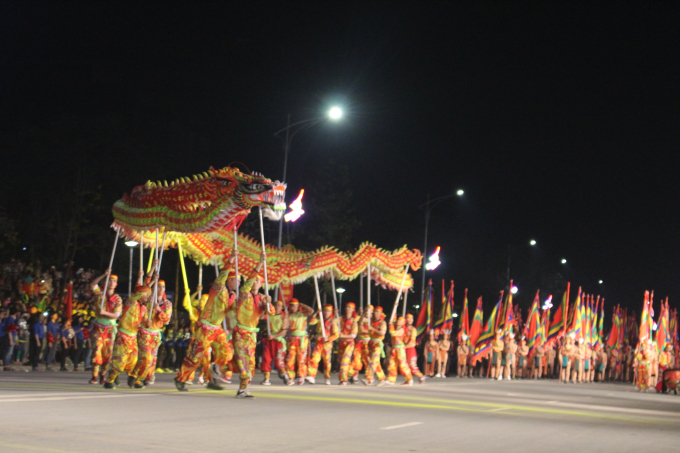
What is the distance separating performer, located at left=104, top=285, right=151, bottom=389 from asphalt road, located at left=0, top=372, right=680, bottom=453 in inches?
15.0

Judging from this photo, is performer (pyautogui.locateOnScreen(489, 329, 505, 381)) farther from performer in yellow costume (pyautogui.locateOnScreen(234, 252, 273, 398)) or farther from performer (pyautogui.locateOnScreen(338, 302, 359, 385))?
performer in yellow costume (pyautogui.locateOnScreen(234, 252, 273, 398))

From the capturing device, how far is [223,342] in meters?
13.0

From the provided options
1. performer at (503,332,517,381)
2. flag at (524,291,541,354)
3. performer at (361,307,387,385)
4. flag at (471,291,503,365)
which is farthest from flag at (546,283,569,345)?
performer at (361,307,387,385)

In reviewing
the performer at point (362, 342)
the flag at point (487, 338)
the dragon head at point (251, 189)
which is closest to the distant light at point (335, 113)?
the performer at point (362, 342)

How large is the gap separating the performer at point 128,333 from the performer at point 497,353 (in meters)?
18.4

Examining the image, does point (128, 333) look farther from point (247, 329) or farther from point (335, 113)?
point (335, 113)

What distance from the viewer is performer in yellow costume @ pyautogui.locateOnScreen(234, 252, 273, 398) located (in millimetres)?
12391

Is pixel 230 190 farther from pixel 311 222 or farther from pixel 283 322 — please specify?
pixel 311 222

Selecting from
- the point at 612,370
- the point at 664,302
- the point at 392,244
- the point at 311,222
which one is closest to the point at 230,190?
the point at 311,222

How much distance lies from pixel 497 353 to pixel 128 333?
18975 millimetres

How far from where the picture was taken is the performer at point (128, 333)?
43.9ft

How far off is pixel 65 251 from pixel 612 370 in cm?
2531

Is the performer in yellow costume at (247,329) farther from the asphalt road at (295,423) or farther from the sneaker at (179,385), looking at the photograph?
the sneaker at (179,385)

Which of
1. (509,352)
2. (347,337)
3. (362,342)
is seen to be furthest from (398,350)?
(509,352)
